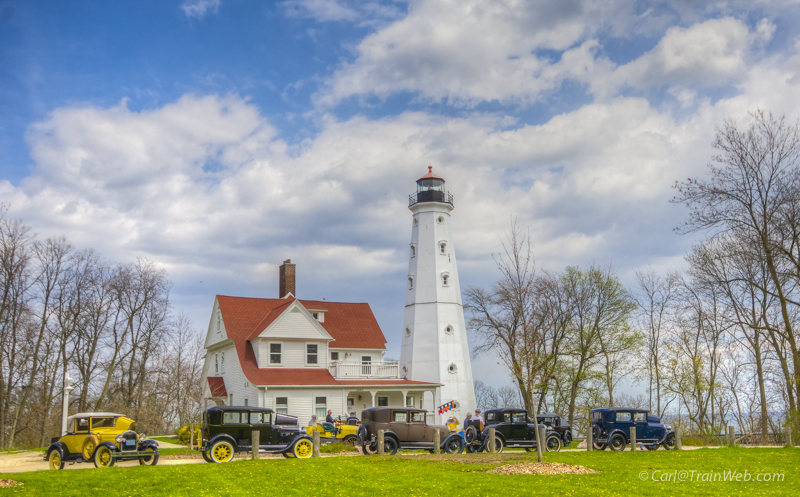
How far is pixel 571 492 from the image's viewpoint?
12.8 meters

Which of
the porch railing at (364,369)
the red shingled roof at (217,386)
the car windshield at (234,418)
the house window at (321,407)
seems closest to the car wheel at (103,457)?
the car windshield at (234,418)

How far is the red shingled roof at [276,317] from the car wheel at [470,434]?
37.5 feet

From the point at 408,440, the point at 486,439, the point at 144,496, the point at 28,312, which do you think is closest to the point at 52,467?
the point at 144,496

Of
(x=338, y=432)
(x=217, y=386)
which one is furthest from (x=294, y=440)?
(x=217, y=386)

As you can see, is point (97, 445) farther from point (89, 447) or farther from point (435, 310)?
point (435, 310)

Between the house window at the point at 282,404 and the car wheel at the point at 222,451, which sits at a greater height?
the house window at the point at 282,404

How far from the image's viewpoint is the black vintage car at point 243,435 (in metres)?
20.2

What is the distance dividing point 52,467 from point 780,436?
2970 cm

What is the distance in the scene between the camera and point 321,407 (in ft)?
113

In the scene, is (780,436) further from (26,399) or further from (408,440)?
(26,399)

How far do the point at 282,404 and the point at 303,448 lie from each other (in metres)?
Answer: 12.3

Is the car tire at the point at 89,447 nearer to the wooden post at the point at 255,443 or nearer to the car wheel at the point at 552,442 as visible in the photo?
the wooden post at the point at 255,443

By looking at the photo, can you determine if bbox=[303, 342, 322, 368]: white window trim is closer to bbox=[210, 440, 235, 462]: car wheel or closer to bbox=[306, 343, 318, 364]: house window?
bbox=[306, 343, 318, 364]: house window

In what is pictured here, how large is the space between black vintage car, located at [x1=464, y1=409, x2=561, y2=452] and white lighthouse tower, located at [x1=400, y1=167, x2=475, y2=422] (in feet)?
46.6
